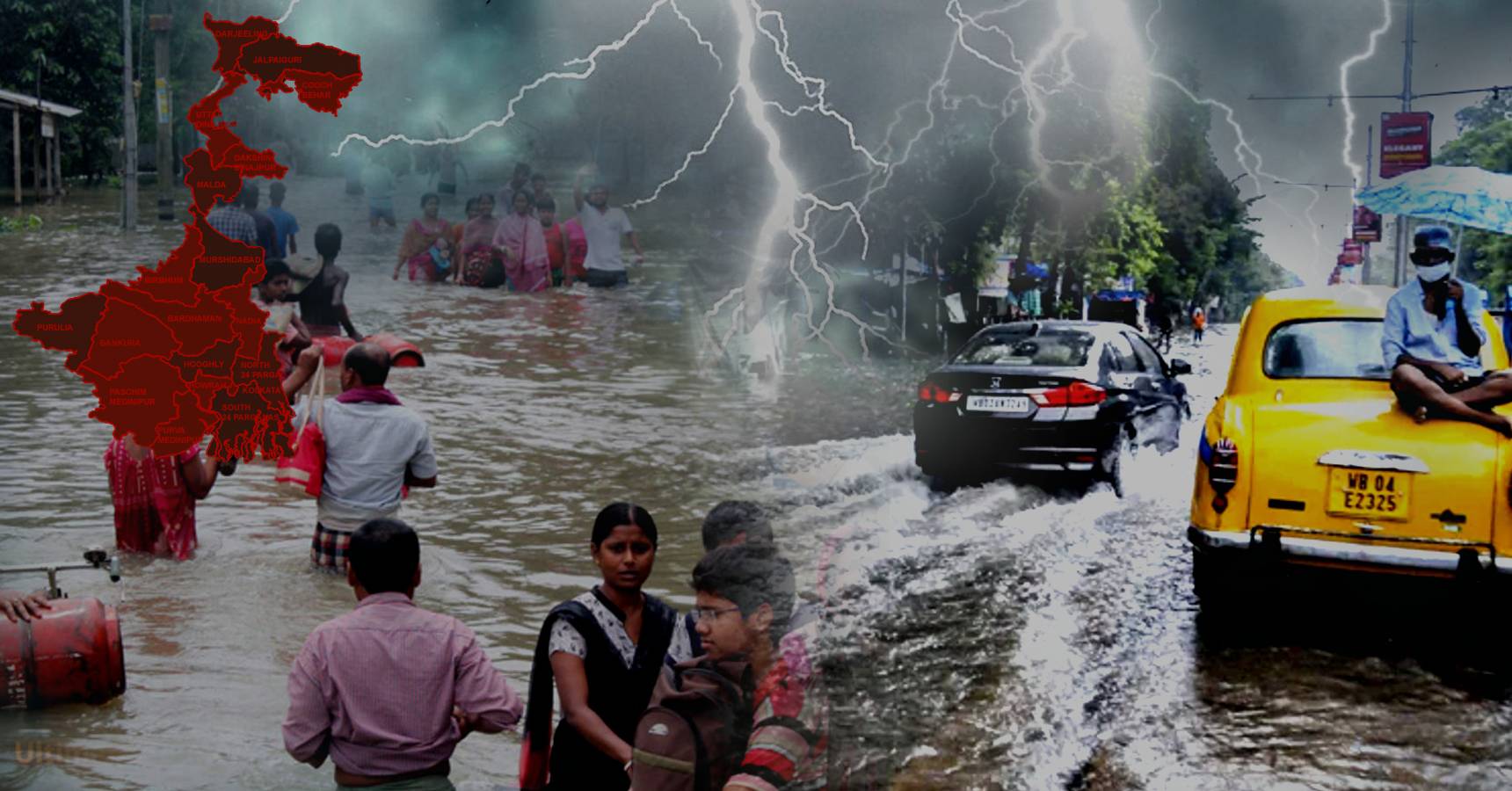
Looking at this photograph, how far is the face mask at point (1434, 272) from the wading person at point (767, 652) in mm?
4668

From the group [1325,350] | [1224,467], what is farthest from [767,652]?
[1325,350]

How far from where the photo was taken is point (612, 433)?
422 inches

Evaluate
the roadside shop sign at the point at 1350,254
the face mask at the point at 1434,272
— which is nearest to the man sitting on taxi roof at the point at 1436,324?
the face mask at the point at 1434,272

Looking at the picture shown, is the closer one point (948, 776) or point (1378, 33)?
point (948, 776)

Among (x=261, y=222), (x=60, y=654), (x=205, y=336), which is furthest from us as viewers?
(x=261, y=222)

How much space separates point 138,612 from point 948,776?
354cm

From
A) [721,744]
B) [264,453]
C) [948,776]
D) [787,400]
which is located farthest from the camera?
[787,400]

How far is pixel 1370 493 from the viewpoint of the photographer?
5.92 metres

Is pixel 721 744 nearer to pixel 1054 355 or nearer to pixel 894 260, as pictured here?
pixel 1054 355

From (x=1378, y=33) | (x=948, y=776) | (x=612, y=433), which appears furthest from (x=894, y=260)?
(x=948, y=776)

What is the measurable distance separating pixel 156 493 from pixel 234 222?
551 cm

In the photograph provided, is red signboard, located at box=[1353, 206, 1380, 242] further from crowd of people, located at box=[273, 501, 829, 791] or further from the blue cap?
crowd of people, located at box=[273, 501, 829, 791]

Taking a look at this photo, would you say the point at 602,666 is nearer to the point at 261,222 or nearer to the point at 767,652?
the point at 767,652

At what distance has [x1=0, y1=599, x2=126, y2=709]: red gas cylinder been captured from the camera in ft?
15.7
